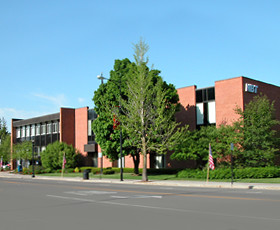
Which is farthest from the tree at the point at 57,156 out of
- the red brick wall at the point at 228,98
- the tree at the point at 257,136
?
the tree at the point at 257,136

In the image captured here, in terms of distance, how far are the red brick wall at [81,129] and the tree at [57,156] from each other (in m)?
2.91

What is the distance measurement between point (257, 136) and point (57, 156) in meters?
31.6

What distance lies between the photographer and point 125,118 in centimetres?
3127

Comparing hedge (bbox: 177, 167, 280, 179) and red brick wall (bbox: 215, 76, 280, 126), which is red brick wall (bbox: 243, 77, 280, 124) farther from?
hedge (bbox: 177, 167, 280, 179)

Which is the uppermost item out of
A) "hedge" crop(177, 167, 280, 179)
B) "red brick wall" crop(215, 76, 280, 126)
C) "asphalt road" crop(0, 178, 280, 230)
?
"red brick wall" crop(215, 76, 280, 126)

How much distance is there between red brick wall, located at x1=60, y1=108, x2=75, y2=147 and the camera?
57.6 metres

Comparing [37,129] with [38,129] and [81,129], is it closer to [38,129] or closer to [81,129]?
[38,129]

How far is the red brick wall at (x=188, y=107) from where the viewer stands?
1571 inches

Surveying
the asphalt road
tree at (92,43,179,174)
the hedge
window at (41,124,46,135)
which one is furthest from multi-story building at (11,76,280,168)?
the asphalt road

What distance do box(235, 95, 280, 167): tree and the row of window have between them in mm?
36477

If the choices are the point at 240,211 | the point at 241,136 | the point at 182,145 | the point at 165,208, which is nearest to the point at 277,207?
the point at 240,211

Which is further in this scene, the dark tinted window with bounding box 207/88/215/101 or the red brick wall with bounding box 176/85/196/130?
the red brick wall with bounding box 176/85/196/130

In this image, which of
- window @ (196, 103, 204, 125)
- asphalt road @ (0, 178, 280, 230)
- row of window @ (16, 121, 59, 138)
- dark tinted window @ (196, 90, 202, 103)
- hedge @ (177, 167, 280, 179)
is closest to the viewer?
asphalt road @ (0, 178, 280, 230)

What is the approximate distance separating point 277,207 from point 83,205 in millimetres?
6723
